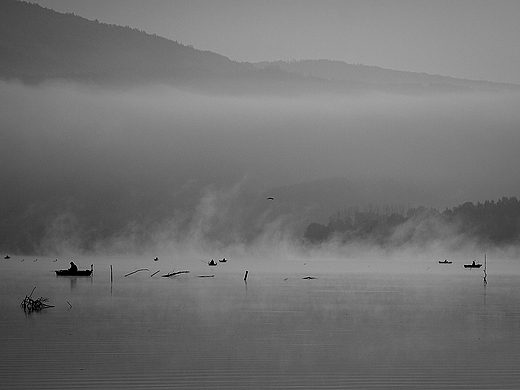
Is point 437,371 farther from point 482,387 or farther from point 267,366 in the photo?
point 267,366

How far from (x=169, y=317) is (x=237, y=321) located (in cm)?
427

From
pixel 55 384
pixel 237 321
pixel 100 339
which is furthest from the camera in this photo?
pixel 237 321

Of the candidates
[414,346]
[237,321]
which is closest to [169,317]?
[237,321]

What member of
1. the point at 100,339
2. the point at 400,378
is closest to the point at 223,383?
the point at 400,378

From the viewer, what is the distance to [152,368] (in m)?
31.7

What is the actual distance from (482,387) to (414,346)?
9550 millimetres

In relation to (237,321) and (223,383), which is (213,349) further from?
(237,321)

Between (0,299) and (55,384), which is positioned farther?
(0,299)

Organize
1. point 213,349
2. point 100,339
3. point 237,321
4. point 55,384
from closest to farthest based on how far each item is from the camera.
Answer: point 55,384 → point 213,349 → point 100,339 → point 237,321

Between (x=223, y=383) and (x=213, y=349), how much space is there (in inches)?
305

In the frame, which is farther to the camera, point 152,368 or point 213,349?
point 213,349

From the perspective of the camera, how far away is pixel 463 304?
214 ft

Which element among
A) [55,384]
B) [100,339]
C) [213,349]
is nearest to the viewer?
[55,384]

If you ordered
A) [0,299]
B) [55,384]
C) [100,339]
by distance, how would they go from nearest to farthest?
[55,384]
[100,339]
[0,299]
